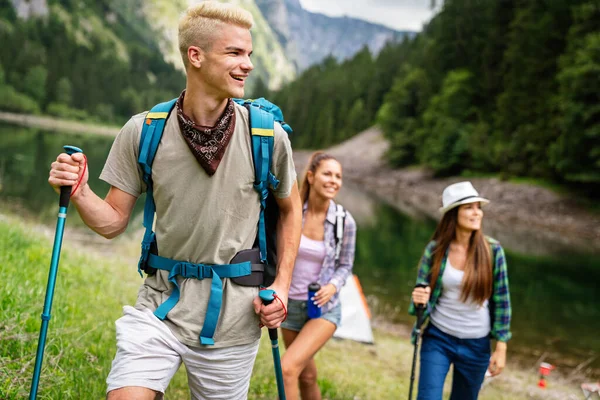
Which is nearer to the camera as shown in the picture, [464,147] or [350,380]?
[350,380]

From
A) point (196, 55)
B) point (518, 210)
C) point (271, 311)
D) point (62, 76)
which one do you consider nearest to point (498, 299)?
point (271, 311)

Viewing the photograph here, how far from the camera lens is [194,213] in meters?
2.81

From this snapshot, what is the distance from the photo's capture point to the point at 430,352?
4.98 meters

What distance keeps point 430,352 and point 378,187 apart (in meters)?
56.8

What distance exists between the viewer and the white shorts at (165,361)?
261 centimetres

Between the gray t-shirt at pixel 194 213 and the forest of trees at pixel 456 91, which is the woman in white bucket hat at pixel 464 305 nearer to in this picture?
the gray t-shirt at pixel 194 213

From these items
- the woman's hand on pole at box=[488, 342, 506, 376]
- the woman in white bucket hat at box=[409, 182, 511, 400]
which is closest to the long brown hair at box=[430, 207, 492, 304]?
the woman in white bucket hat at box=[409, 182, 511, 400]

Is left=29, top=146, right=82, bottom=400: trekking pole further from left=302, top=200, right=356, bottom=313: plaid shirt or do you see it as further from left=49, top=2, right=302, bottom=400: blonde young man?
left=302, top=200, right=356, bottom=313: plaid shirt

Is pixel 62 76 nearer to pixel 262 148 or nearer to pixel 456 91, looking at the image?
pixel 456 91

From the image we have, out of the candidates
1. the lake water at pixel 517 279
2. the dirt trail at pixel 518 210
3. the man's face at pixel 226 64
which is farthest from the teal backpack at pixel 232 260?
the dirt trail at pixel 518 210

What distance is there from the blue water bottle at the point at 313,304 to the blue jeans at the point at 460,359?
107 centimetres

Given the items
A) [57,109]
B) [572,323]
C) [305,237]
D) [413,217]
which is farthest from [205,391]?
[57,109]

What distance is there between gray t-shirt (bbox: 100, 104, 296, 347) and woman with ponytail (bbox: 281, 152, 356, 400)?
6.51ft

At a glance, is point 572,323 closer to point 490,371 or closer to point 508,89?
point 490,371
